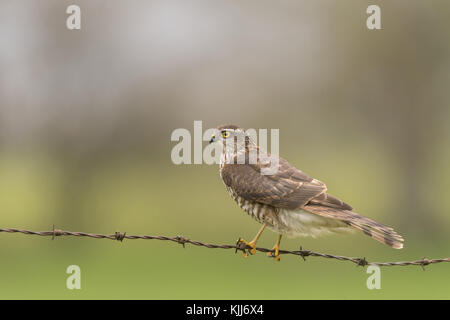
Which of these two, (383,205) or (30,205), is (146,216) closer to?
(30,205)

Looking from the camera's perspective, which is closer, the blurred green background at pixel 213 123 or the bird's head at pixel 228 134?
the bird's head at pixel 228 134

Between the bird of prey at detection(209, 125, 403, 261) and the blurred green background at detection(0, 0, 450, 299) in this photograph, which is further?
the blurred green background at detection(0, 0, 450, 299)

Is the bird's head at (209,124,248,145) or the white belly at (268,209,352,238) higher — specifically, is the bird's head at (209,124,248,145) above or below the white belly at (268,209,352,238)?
above

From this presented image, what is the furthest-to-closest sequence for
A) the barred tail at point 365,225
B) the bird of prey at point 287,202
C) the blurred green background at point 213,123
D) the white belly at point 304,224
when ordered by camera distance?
1. the blurred green background at point 213,123
2. the white belly at point 304,224
3. the bird of prey at point 287,202
4. the barred tail at point 365,225

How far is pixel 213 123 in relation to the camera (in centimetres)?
2062

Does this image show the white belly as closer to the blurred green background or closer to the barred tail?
the barred tail

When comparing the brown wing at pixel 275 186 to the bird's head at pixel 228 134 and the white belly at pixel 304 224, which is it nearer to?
the white belly at pixel 304 224

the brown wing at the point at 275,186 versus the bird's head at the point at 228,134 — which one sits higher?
the bird's head at the point at 228,134

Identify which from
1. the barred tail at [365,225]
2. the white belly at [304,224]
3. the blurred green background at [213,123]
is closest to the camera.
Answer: the barred tail at [365,225]

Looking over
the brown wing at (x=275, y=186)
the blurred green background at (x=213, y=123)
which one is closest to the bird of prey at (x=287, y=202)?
the brown wing at (x=275, y=186)

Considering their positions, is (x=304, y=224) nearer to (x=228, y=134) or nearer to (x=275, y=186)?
(x=275, y=186)

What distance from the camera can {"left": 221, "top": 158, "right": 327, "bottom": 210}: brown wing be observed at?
5984mm

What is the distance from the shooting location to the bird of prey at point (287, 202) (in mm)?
5840

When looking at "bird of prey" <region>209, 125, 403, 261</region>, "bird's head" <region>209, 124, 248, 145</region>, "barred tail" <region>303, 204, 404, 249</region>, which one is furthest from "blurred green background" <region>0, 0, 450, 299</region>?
"barred tail" <region>303, 204, 404, 249</region>
